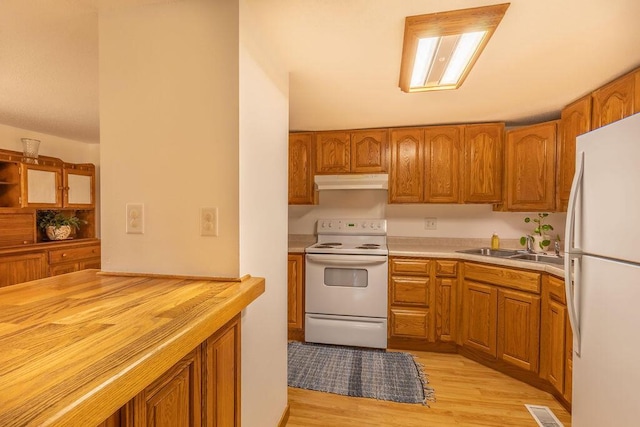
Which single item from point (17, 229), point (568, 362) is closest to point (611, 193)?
point (568, 362)

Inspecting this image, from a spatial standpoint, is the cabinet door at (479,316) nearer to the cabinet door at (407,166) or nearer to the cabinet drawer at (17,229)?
the cabinet door at (407,166)

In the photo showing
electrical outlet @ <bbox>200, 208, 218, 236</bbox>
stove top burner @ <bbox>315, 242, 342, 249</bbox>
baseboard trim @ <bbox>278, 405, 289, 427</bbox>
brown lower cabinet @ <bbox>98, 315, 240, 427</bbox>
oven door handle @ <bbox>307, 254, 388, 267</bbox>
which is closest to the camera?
brown lower cabinet @ <bbox>98, 315, 240, 427</bbox>

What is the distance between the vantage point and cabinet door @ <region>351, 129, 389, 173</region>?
10.2ft

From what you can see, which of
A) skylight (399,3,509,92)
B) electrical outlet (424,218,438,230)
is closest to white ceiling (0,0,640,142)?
skylight (399,3,509,92)

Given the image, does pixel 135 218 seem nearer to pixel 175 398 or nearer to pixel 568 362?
pixel 175 398

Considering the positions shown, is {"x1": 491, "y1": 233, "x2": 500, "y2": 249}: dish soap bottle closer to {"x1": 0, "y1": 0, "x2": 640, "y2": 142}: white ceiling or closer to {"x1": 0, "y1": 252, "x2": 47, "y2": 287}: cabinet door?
{"x1": 0, "y1": 0, "x2": 640, "y2": 142}: white ceiling

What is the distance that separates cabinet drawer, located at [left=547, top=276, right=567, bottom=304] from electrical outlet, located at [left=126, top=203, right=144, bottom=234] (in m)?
2.39

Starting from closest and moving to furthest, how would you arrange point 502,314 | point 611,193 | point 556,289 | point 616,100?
point 611,193 → point 616,100 → point 556,289 → point 502,314

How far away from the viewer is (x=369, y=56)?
1.71 meters

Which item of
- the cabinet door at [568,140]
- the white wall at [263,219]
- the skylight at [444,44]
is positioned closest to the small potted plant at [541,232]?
the cabinet door at [568,140]

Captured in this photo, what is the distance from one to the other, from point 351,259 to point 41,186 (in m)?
3.48

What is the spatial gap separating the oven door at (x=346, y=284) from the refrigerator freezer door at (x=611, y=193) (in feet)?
5.20

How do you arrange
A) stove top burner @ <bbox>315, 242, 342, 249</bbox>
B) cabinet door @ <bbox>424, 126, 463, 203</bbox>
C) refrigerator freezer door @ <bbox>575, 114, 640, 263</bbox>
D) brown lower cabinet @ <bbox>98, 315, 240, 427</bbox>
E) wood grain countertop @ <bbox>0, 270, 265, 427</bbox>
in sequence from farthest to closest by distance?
stove top burner @ <bbox>315, 242, 342, 249</bbox> < cabinet door @ <bbox>424, 126, 463, 203</bbox> < refrigerator freezer door @ <bbox>575, 114, 640, 263</bbox> < brown lower cabinet @ <bbox>98, 315, 240, 427</bbox> < wood grain countertop @ <bbox>0, 270, 265, 427</bbox>

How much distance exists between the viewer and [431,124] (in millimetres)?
3031
